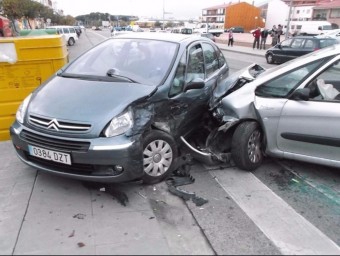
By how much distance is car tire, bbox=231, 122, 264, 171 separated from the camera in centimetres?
441

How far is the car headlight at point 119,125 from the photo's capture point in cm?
355

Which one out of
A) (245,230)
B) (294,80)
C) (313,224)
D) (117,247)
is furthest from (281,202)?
(117,247)

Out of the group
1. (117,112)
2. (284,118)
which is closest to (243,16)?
(284,118)

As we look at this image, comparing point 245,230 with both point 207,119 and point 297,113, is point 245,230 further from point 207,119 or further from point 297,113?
point 207,119

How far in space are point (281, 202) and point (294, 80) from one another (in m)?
1.53

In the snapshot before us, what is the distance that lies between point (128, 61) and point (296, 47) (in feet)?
51.0

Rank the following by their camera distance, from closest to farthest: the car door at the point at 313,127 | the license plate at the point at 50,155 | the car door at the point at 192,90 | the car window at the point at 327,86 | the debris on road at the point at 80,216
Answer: the debris on road at the point at 80,216 < the license plate at the point at 50,155 < the car door at the point at 313,127 < the car window at the point at 327,86 < the car door at the point at 192,90

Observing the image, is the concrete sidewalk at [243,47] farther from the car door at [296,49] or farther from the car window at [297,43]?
the car door at [296,49]

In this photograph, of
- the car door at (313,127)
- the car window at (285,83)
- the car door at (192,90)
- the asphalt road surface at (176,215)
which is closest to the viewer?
the asphalt road surface at (176,215)

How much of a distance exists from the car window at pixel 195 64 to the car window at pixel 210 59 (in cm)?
18

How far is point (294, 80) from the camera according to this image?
14.5 ft

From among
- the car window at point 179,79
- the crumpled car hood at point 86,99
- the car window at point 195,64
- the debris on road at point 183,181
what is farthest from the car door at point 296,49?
the crumpled car hood at point 86,99

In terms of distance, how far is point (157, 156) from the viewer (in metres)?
3.98

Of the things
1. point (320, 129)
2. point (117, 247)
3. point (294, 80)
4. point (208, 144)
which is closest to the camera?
point (117, 247)
